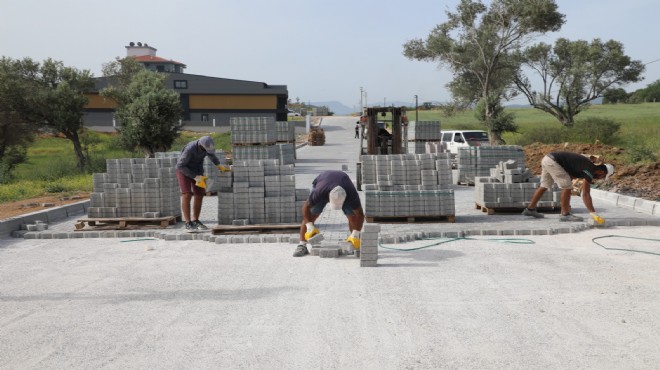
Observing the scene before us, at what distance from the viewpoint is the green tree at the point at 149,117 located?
2792cm

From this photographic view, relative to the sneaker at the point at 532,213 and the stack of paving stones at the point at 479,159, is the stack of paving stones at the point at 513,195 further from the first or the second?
the stack of paving stones at the point at 479,159

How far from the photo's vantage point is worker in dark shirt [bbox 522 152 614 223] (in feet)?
34.9

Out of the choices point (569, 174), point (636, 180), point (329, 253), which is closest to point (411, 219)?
point (569, 174)

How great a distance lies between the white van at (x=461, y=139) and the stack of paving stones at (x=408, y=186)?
44.7ft

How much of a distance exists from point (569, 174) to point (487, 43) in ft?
102

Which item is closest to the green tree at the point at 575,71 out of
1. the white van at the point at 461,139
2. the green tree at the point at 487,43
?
the green tree at the point at 487,43

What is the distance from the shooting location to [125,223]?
11.3 metres

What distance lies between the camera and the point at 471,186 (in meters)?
18.2

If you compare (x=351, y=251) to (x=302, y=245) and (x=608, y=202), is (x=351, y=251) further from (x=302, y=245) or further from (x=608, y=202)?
(x=608, y=202)

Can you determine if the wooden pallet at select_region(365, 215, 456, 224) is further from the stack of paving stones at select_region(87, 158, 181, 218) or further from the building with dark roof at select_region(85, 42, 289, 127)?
the building with dark roof at select_region(85, 42, 289, 127)

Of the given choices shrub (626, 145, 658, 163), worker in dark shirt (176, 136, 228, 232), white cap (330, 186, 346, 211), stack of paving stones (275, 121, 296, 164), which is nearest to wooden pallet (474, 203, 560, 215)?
white cap (330, 186, 346, 211)

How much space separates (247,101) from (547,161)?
58.3m

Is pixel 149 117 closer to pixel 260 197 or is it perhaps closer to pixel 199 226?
pixel 199 226

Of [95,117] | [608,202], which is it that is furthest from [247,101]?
[608,202]
